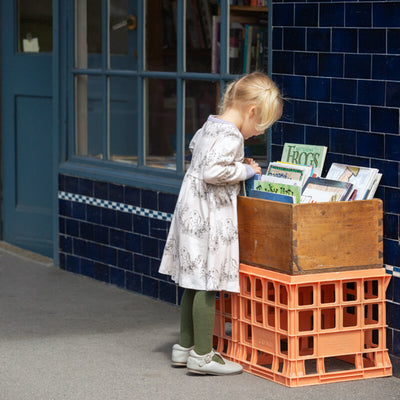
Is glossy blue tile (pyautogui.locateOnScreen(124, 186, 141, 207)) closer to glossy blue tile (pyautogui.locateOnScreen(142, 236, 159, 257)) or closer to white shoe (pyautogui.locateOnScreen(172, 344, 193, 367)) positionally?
glossy blue tile (pyautogui.locateOnScreen(142, 236, 159, 257))

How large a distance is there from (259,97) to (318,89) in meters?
0.49

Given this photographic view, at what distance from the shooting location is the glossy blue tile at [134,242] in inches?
263

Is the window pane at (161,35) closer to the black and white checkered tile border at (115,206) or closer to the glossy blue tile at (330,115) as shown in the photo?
the black and white checkered tile border at (115,206)

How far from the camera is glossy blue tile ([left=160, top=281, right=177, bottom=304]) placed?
6406mm

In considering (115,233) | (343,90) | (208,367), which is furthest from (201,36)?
(208,367)

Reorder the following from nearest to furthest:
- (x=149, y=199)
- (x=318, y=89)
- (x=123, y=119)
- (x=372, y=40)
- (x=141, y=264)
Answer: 1. (x=372, y=40)
2. (x=318, y=89)
3. (x=149, y=199)
4. (x=141, y=264)
5. (x=123, y=119)

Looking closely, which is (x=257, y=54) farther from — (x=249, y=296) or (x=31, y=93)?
(x=31, y=93)

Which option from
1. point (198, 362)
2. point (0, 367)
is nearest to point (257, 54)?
point (198, 362)

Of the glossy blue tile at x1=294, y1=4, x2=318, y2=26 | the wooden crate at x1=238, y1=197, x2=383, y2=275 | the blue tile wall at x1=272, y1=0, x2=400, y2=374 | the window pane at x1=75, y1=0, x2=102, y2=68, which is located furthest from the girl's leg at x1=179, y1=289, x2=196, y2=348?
the window pane at x1=75, y1=0, x2=102, y2=68

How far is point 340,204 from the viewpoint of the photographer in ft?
15.5

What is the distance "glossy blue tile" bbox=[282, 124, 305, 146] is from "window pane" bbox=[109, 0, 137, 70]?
165 cm

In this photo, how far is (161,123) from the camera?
A: 6.60m

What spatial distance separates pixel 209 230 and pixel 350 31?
1192 millimetres

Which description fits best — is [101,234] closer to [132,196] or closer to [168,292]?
[132,196]
